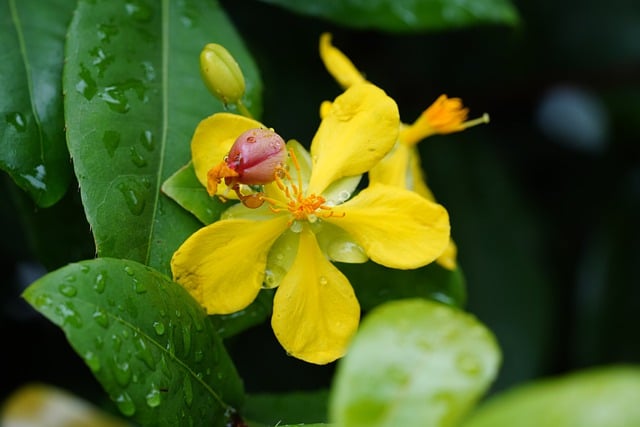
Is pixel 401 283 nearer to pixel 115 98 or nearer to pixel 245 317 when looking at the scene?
pixel 245 317

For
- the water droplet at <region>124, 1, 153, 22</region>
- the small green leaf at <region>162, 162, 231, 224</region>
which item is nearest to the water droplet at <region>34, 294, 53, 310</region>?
the small green leaf at <region>162, 162, 231, 224</region>

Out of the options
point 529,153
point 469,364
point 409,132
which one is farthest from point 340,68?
point 529,153

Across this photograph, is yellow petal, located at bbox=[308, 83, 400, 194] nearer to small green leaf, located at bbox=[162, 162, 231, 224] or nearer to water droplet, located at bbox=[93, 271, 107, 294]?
small green leaf, located at bbox=[162, 162, 231, 224]

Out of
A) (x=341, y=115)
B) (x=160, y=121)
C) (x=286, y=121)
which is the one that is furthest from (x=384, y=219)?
(x=286, y=121)

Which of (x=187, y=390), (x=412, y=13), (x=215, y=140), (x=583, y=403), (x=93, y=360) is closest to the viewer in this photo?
(x=583, y=403)

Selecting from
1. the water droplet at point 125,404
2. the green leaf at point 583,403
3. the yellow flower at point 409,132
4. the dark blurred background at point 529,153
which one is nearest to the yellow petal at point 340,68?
the yellow flower at point 409,132

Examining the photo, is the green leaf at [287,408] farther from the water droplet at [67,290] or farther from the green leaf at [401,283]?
the water droplet at [67,290]

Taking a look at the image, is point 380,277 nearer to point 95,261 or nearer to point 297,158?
point 297,158
